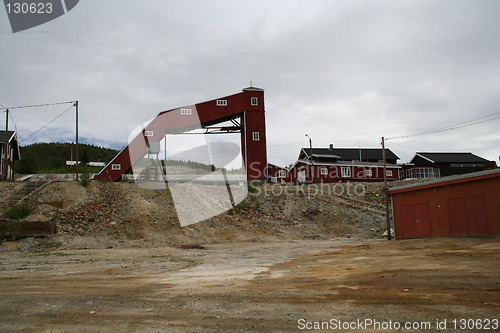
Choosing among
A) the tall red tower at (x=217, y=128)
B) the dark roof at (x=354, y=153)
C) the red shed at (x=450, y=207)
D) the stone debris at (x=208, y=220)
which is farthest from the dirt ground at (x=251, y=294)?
the dark roof at (x=354, y=153)

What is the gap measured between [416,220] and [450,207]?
2668 millimetres

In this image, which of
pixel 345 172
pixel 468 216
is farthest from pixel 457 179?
pixel 345 172

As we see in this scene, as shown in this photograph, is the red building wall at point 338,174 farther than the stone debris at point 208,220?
Yes

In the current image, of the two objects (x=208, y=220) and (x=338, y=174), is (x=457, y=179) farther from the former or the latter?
(x=338, y=174)

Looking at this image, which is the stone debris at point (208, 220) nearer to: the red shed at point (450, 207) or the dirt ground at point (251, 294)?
the red shed at point (450, 207)

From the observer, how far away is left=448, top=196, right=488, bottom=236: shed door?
59.5ft

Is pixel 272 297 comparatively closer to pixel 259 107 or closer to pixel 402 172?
pixel 259 107

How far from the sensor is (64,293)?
9195 millimetres

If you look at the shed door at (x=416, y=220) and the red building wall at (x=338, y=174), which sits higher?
the red building wall at (x=338, y=174)

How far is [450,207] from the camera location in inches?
779

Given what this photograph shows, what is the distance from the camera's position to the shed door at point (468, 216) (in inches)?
714

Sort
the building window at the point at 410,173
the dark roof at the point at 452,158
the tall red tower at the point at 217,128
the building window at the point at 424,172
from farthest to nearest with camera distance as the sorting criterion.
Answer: the dark roof at the point at 452,158 < the building window at the point at 424,172 < the building window at the point at 410,173 < the tall red tower at the point at 217,128

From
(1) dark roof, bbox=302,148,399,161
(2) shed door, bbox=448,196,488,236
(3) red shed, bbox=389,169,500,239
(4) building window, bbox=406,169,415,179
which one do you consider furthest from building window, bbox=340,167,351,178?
(2) shed door, bbox=448,196,488,236

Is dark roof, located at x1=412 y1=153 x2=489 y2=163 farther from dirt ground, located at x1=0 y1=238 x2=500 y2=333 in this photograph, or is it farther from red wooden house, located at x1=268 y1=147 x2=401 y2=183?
dirt ground, located at x1=0 y1=238 x2=500 y2=333
